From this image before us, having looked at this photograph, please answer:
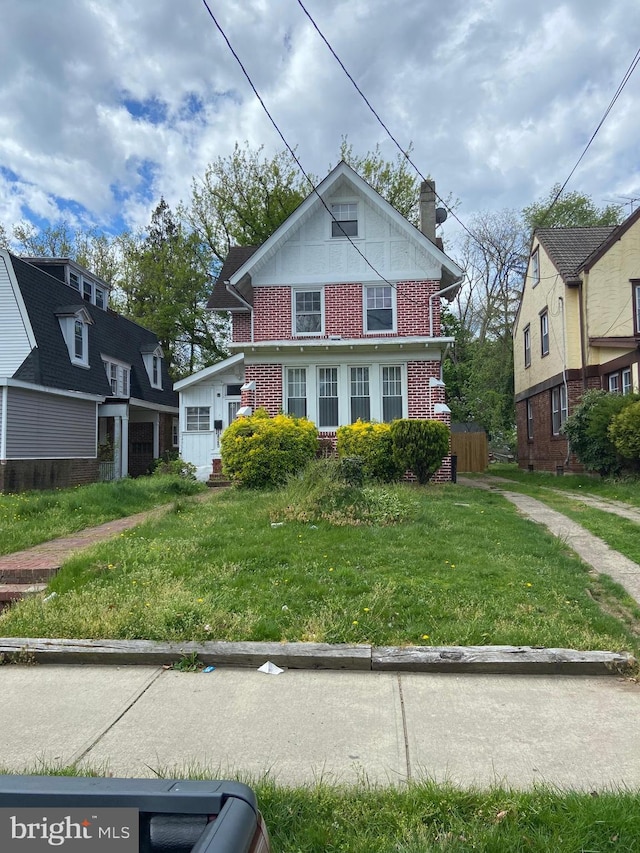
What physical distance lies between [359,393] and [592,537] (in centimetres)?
842

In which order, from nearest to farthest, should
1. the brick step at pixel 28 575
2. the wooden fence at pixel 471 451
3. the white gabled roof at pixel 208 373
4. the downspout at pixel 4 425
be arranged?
the brick step at pixel 28 575
the downspout at pixel 4 425
the white gabled roof at pixel 208 373
the wooden fence at pixel 471 451

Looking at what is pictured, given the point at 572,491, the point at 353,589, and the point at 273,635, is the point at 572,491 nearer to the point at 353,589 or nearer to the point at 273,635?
the point at 353,589

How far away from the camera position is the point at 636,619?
190 inches

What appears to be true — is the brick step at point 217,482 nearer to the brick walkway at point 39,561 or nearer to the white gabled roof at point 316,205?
the white gabled roof at point 316,205

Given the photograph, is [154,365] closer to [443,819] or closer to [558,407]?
[558,407]

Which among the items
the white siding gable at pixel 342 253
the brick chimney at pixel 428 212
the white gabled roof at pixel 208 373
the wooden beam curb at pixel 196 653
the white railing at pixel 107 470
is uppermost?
the brick chimney at pixel 428 212

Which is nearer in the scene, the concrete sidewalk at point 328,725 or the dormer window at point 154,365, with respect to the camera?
the concrete sidewalk at point 328,725

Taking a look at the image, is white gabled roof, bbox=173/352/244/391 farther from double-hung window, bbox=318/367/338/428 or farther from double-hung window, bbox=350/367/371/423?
double-hung window, bbox=350/367/371/423

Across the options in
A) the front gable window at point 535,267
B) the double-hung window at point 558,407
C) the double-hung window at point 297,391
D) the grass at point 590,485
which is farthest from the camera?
the front gable window at point 535,267

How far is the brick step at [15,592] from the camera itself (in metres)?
5.66

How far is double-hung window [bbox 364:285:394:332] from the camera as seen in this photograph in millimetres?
15945

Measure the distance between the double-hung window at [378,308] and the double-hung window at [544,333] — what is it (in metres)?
7.64

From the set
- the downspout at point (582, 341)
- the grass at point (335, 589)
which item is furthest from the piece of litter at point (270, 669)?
the downspout at point (582, 341)

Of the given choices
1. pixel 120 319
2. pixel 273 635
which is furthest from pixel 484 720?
pixel 120 319
